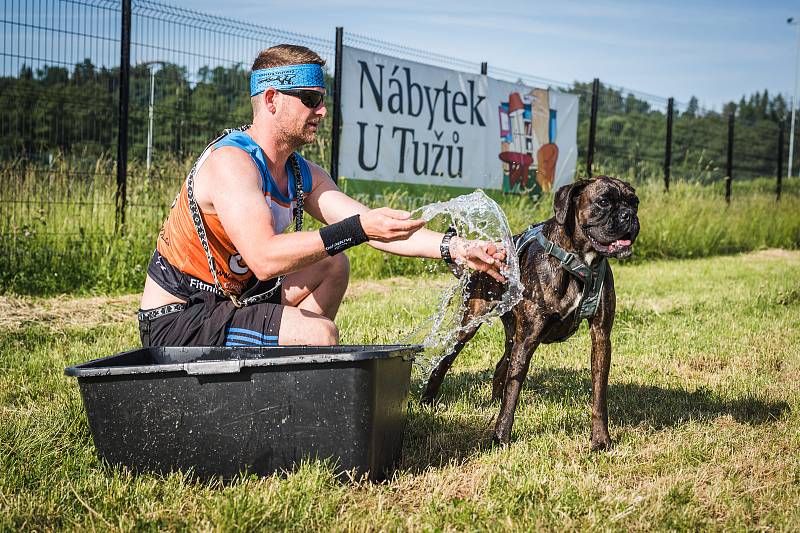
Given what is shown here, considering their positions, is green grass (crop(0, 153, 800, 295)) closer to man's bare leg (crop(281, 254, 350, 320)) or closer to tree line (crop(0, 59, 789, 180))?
tree line (crop(0, 59, 789, 180))

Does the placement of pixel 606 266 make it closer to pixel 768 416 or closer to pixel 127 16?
pixel 768 416

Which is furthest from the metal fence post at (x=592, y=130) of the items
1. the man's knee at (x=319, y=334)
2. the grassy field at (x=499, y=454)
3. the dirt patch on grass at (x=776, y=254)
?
the man's knee at (x=319, y=334)

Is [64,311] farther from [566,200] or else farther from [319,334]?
[566,200]

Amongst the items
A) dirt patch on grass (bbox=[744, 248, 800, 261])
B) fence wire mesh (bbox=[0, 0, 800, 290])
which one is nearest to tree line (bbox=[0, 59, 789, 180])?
fence wire mesh (bbox=[0, 0, 800, 290])

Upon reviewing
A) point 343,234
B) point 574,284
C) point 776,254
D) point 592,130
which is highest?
point 592,130

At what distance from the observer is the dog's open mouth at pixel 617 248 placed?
3844mm

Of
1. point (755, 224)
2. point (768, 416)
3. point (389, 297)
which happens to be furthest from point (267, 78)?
point (755, 224)

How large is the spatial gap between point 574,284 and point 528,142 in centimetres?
967

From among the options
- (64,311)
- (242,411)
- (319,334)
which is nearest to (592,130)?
(64,311)

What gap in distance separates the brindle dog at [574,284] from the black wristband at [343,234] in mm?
1139

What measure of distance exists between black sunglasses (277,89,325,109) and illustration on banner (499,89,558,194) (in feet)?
30.0

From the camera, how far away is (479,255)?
12.5 ft

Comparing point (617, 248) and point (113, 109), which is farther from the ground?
point (113, 109)

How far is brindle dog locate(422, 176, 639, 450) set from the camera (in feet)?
12.8
